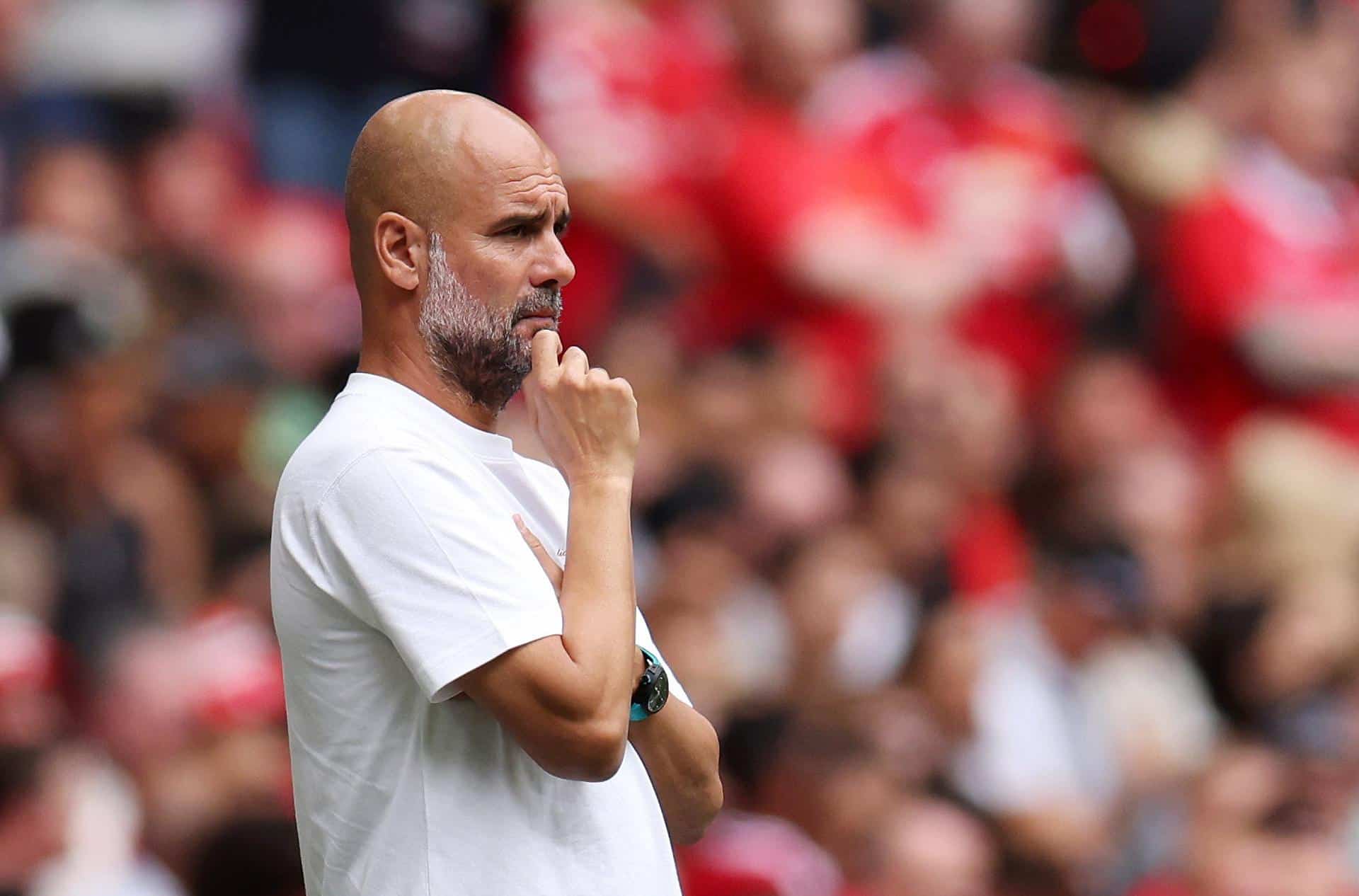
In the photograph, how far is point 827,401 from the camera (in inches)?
252

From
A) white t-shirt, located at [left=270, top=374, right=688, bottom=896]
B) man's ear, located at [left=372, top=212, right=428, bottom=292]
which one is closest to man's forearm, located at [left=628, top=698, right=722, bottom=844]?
white t-shirt, located at [left=270, top=374, right=688, bottom=896]

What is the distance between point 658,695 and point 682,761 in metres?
0.13

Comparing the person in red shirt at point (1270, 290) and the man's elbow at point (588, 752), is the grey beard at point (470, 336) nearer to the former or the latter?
the man's elbow at point (588, 752)

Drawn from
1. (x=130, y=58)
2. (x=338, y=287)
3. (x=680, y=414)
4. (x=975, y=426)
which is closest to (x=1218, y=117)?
(x=975, y=426)

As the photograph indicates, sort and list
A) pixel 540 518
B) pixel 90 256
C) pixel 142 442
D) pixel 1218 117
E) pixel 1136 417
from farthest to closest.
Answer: pixel 1218 117
pixel 1136 417
pixel 90 256
pixel 142 442
pixel 540 518

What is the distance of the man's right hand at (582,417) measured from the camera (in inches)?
93.5

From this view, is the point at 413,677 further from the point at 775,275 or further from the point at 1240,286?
the point at 1240,286

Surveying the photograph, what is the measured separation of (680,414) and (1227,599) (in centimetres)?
182

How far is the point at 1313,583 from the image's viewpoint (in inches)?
251

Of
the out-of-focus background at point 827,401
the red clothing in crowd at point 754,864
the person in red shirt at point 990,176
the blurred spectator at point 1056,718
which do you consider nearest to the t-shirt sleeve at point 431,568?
the out-of-focus background at point 827,401

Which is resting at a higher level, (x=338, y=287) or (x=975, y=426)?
(x=975, y=426)

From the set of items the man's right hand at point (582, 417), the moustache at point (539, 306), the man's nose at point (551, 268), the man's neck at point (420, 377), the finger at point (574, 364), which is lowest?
the man's neck at point (420, 377)

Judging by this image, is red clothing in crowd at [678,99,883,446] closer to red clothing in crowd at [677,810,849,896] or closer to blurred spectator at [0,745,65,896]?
red clothing in crowd at [677,810,849,896]

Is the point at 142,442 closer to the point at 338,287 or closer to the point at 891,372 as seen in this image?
the point at 338,287
